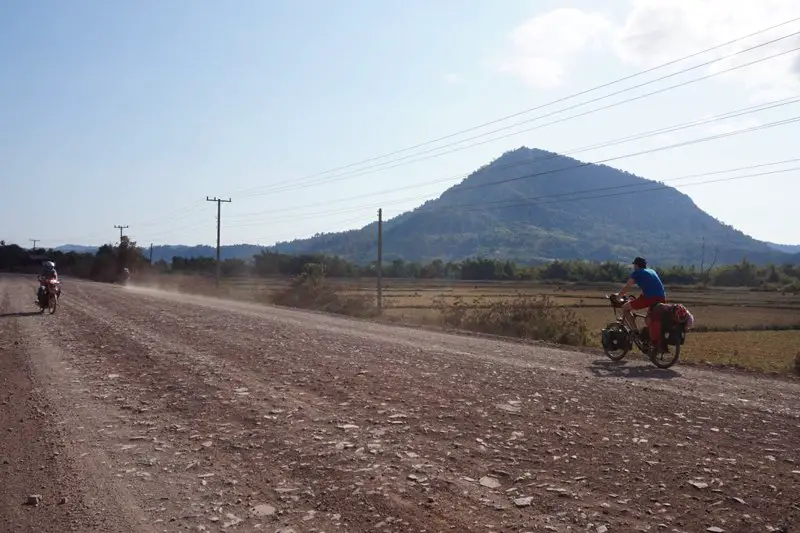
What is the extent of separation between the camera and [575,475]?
6.21 metres

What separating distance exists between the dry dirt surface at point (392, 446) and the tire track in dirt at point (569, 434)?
0.03 metres

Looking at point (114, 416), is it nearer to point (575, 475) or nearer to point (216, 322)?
point (575, 475)

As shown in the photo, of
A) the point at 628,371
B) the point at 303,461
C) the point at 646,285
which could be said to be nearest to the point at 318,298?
the point at 646,285

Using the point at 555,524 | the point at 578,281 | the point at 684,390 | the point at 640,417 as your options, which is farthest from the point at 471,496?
the point at 578,281

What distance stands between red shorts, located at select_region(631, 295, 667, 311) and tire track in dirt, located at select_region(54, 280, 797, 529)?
10.8ft

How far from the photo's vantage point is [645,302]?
14.1 m

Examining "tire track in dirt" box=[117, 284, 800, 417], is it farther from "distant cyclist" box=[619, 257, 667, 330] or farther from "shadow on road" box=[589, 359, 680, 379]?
"distant cyclist" box=[619, 257, 667, 330]

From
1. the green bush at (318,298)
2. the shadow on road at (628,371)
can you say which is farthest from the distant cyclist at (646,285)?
the green bush at (318,298)

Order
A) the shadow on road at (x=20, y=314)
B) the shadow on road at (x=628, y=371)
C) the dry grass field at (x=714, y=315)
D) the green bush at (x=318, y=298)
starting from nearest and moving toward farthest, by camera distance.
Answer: the shadow on road at (x=628, y=371) → the dry grass field at (x=714, y=315) → the shadow on road at (x=20, y=314) → the green bush at (x=318, y=298)

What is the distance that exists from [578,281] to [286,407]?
72785 mm

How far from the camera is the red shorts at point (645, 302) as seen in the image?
13992 millimetres

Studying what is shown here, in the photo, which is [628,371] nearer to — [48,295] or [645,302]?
[645,302]

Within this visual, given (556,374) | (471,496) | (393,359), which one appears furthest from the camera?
(393,359)

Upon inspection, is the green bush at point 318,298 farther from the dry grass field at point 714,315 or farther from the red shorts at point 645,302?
the red shorts at point 645,302
